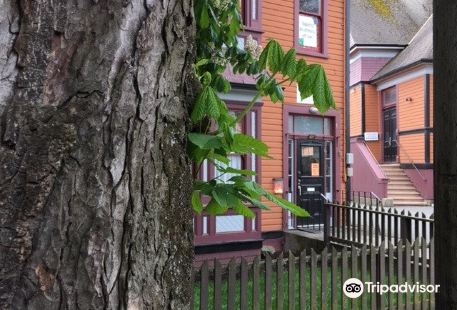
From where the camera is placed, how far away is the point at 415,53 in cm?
2042

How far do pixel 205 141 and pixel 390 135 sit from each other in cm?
2259

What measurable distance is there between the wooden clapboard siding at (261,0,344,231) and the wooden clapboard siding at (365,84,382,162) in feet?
38.9

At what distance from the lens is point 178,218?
1.21m

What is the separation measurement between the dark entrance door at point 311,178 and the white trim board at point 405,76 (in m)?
8.97

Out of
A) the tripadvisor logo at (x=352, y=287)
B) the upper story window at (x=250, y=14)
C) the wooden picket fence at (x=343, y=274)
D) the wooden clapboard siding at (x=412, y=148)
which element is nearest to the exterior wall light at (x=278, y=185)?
the upper story window at (x=250, y=14)

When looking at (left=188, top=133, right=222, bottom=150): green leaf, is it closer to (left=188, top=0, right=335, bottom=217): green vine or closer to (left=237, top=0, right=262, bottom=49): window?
(left=188, top=0, right=335, bottom=217): green vine

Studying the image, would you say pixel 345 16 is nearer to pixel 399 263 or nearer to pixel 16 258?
pixel 399 263

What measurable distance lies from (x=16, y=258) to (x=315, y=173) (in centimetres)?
1161

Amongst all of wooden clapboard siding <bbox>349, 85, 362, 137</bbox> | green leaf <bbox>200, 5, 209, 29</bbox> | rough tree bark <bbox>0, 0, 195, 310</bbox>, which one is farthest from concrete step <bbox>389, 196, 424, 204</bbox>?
rough tree bark <bbox>0, 0, 195, 310</bbox>

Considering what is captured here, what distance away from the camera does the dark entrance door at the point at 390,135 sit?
72.3ft

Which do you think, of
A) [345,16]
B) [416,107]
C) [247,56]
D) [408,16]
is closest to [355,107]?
[416,107]

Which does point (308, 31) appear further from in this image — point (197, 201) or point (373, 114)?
point (373, 114)

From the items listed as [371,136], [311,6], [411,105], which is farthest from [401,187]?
[311,6]

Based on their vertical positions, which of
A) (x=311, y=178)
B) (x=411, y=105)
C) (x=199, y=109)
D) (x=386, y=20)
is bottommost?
(x=311, y=178)
